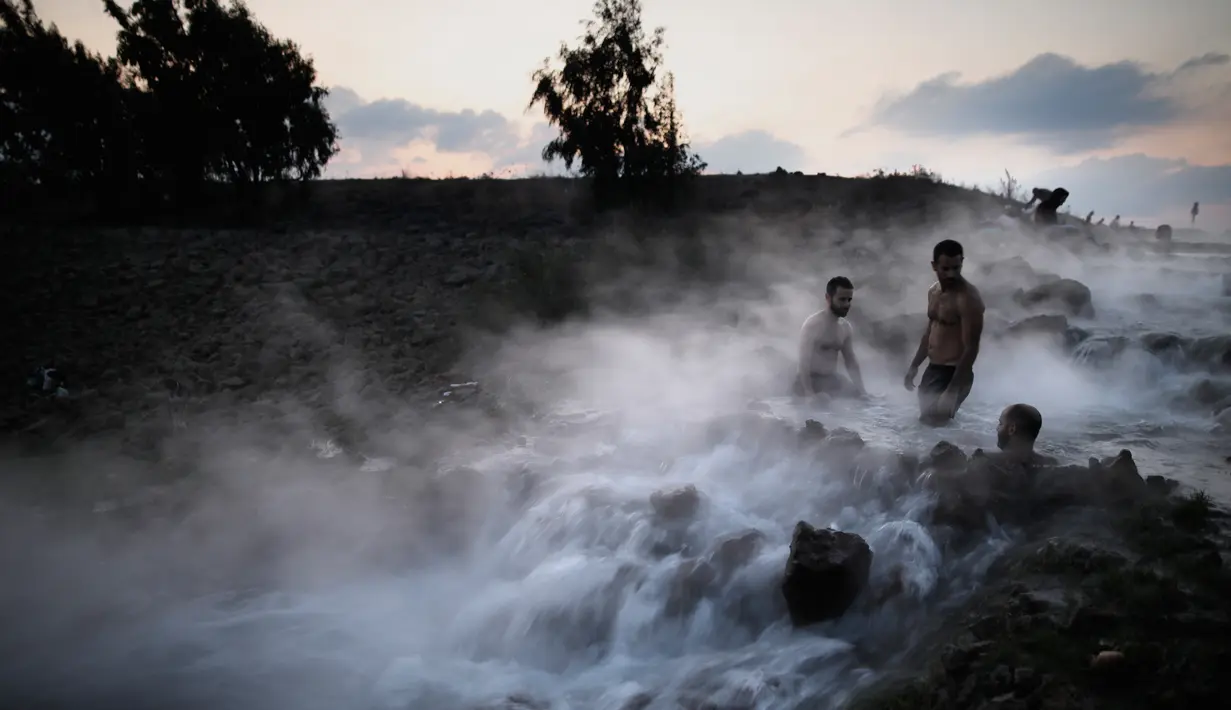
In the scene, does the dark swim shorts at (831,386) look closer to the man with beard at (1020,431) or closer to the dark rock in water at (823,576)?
the man with beard at (1020,431)

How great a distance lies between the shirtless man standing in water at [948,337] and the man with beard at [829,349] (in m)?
0.79

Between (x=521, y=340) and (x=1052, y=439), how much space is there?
551cm

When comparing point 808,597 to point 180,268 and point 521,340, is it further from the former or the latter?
point 180,268

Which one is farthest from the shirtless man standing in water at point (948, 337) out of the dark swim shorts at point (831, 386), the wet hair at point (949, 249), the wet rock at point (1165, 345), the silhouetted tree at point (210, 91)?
the silhouetted tree at point (210, 91)

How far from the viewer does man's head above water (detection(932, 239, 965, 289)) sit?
548cm

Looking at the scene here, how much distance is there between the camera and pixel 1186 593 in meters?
3.13

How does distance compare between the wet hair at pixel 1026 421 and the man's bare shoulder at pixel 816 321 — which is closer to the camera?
the wet hair at pixel 1026 421

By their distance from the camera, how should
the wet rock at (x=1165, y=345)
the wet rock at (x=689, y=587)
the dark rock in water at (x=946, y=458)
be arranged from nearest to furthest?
1. the wet rock at (x=689, y=587)
2. the dark rock in water at (x=946, y=458)
3. the wet rock at (x=1165, y=345)

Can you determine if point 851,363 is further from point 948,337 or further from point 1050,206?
point 1050,206

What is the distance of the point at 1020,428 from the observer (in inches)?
193

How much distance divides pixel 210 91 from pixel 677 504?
592 inches

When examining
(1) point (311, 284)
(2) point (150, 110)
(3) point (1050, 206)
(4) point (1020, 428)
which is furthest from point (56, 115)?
(3) point (1050, 206)

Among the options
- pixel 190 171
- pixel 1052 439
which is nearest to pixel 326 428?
pixel 1052 439

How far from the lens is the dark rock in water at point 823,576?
389cm
